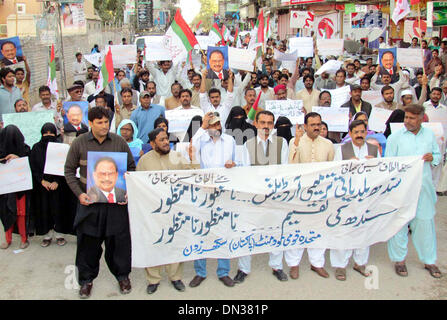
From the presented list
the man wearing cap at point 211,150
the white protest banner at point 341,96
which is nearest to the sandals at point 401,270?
the man wearing cap at point 211,150

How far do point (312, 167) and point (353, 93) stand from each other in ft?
10.3

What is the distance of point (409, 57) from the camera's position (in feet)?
31.2

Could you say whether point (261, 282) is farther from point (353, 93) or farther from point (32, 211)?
point (353, 93)

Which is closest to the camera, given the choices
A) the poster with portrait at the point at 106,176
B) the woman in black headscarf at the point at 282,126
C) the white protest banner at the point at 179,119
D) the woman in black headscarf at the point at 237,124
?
the poster with portrait at the point at 106,176

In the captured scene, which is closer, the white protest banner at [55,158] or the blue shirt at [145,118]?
the white protest banner at [55,158]

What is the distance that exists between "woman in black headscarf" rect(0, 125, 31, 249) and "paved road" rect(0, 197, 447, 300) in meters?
0.52

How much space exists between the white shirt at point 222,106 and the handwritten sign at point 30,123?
2.50m

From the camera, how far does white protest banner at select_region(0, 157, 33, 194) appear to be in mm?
5832

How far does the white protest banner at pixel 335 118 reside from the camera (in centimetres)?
714

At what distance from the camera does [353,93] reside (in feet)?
25.1

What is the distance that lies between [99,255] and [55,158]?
4.95 feet

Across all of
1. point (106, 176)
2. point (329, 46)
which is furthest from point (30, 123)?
point (329, 46)

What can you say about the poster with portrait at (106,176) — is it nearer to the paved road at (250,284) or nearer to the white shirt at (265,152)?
the paved road at (250,284)
